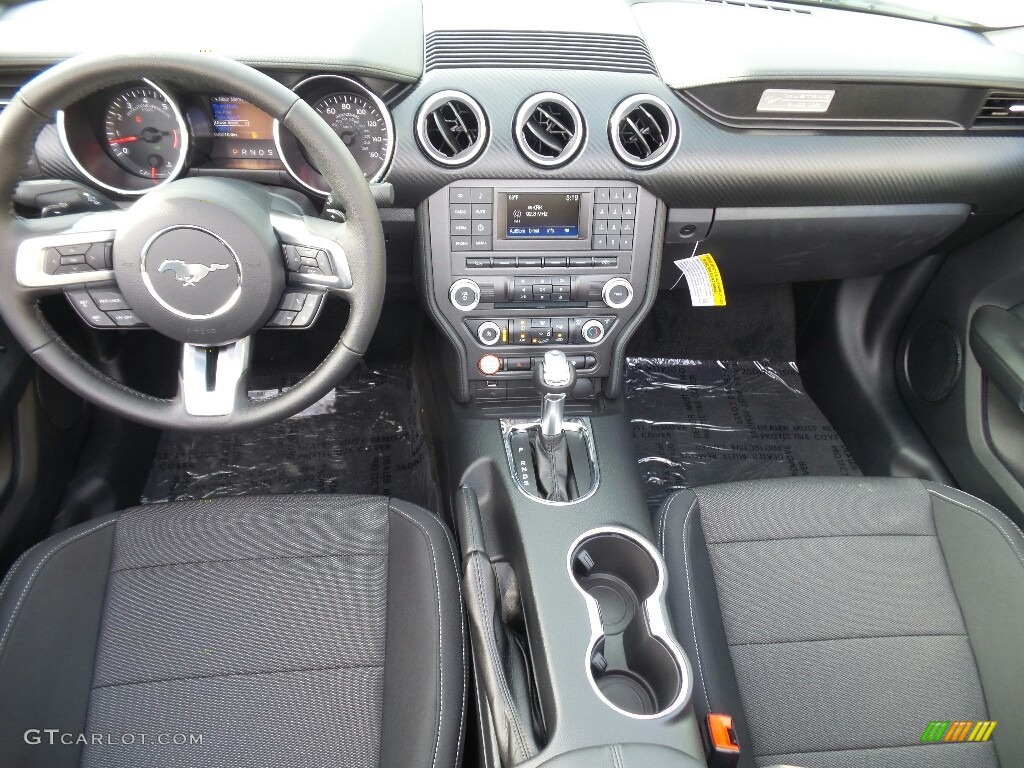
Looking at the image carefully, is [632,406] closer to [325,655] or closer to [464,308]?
[464,308]

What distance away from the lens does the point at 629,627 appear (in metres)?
1.19

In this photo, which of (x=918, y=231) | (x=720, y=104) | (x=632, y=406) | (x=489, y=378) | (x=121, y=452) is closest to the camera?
(x=720, y=104)

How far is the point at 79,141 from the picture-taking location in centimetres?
116

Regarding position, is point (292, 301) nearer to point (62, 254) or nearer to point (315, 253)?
point (315, 253)

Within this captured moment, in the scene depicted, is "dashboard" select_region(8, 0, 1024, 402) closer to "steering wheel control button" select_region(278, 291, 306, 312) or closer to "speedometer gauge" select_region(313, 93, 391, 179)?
"speedometer gauge" select_region(313, 93, 391, 179)

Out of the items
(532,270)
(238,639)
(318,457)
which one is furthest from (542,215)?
(318,457)

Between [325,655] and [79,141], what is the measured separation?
90 cm

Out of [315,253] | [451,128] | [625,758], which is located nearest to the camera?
[625,758]

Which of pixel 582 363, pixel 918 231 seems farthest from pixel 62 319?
pixel 918 231

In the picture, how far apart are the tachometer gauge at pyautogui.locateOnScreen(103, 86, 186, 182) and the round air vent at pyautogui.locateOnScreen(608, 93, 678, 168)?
75cm

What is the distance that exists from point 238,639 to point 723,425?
1.54 m

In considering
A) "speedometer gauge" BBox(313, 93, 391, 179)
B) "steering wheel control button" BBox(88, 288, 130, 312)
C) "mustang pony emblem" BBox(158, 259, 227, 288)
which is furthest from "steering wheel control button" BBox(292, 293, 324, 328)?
"speedometer gauge" BBox(313, 93, 391, 179)

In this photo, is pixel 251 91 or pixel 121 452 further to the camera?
pixel 121 452

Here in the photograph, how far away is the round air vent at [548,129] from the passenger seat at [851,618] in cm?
67
